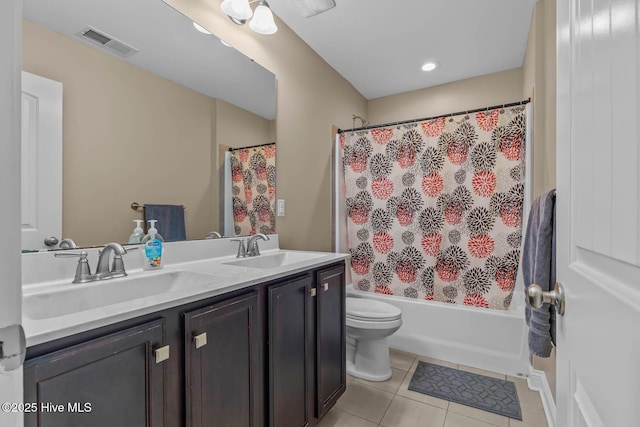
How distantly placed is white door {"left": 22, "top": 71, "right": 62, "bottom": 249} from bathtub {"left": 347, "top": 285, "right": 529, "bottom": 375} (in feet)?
7.46

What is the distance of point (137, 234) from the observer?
1329 mm

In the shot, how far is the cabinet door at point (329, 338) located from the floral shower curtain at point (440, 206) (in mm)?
915

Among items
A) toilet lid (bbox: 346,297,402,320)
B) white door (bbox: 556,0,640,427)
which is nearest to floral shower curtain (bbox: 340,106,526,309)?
toilet lid (bbox: 346,297,402,320)

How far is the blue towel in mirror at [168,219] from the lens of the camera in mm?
1386

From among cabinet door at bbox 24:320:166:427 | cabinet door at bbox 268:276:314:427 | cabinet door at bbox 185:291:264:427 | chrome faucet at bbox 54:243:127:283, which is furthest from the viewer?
cabinet door at bbox 268:276:314:427

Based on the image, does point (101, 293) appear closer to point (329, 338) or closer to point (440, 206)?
point (329, 338)

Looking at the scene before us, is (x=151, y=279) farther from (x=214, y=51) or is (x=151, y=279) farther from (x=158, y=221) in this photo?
(x=214, y=51)

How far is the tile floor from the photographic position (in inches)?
64.9

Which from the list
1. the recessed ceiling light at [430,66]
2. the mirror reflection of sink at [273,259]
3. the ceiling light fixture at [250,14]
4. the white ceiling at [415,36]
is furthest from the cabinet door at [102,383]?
the recessed ceiling light at [430,66]

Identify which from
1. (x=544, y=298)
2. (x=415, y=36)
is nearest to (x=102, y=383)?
(x=544, y=298)

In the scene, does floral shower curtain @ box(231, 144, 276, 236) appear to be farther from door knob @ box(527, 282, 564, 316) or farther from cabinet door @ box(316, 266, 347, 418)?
door knob @ box(527, 282, 564, 316)

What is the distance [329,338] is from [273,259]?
0.59 m

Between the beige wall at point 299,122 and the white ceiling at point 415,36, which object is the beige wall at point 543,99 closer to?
the white ceiling at point 415,36

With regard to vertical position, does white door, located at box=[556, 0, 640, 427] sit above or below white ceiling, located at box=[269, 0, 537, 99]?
below
